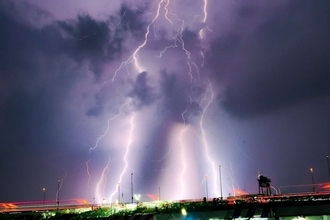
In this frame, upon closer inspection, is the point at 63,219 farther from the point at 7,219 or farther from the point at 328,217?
the point at 328,217

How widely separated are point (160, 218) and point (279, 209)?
7.61m

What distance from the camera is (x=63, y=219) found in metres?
30.0

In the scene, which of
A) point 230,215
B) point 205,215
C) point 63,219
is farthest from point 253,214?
point 63,219

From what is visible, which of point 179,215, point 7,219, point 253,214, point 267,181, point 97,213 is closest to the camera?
point 253,214

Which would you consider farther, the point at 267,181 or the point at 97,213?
the point at 267,181

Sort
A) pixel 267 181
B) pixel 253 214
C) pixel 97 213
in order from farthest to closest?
1. pixel 267 181
2. pixel 97 213
3. pixel 253 214

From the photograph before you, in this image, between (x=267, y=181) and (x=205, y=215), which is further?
→ (x=267, y=181)

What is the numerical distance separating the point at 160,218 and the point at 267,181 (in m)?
26.2

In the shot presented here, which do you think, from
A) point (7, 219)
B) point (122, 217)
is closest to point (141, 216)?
point (122, 217)

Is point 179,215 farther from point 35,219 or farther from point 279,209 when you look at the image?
point 35,219

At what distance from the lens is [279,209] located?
26172 mm

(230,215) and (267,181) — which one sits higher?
(267,181)

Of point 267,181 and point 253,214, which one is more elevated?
point 267,181

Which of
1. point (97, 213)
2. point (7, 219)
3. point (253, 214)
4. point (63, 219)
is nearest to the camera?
point (253, 214)
